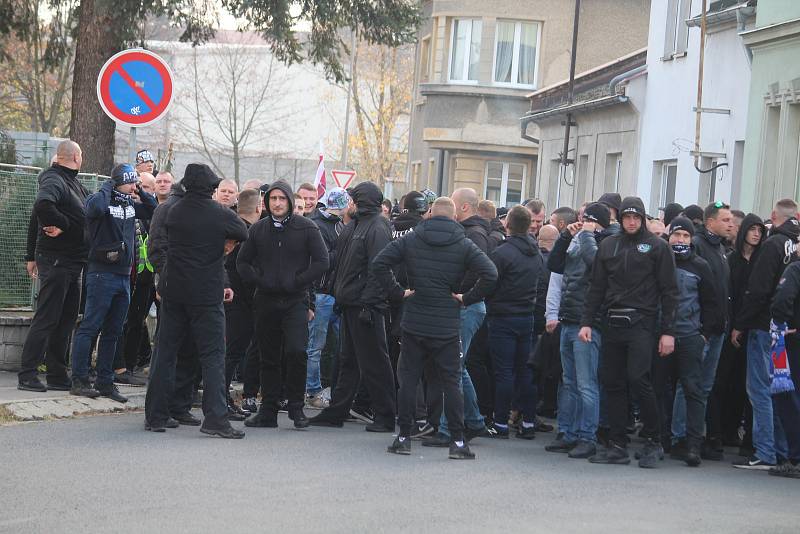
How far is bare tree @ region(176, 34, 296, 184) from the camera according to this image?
2424 inches

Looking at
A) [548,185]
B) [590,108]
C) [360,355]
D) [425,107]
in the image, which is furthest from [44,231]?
[425,107]

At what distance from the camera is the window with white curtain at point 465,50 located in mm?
40938

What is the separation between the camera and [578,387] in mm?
11633

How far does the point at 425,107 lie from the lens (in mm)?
41594

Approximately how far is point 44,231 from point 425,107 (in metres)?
29.6

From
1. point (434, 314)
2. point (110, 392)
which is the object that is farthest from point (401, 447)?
point (110, 392)

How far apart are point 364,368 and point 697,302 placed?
2917 millimetres

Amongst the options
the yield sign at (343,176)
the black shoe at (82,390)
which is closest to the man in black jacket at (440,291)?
the black shoe at (82,390)

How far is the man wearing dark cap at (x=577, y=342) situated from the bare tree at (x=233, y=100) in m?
46.8

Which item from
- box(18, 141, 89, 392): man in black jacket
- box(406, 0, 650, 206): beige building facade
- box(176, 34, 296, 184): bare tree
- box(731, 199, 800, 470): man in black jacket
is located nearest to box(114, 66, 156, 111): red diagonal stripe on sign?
box(18, 141, 89, 392): man in black jacket

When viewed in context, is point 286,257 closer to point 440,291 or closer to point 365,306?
point 365,306

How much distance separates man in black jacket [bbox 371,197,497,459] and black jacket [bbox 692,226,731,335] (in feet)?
6.55

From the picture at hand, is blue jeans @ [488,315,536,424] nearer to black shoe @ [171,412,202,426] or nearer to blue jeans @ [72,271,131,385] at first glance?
black shoe @ [171,412,202,426]

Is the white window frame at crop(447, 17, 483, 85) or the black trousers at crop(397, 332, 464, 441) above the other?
the white window frame at crop(447, 17, 483, 85)
